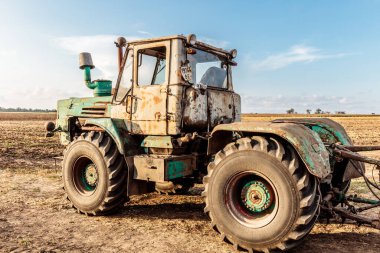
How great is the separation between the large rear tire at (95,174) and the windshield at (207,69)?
195 cm

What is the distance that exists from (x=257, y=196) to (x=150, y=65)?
302 cm

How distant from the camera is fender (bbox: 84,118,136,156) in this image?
615 cm

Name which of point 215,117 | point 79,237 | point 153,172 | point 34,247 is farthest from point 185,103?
point 34,247

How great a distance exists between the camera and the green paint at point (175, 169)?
573 centimetres

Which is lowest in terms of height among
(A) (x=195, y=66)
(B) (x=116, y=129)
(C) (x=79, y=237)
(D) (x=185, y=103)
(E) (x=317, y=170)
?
(C) (x=79, y=237)

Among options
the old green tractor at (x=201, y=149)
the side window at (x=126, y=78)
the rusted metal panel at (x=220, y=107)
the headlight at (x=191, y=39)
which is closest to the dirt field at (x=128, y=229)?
the old green tractor at (x=201, y=149)

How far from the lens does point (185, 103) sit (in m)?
5.83

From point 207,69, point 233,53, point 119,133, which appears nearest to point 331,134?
point 207,69

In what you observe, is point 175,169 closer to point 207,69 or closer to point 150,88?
point 150,88

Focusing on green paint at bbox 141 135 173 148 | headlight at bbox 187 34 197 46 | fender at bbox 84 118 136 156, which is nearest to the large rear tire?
fender at bbox 84 118 136 156

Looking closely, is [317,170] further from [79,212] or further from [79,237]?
[79,212]

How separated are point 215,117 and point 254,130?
1.76 meters

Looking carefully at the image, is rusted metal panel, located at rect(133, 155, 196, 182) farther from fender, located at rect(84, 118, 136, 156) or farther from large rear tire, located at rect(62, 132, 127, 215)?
large rear tire, located at rect(62, 132, 127, 215)

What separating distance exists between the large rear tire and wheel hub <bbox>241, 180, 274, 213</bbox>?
2.35m
